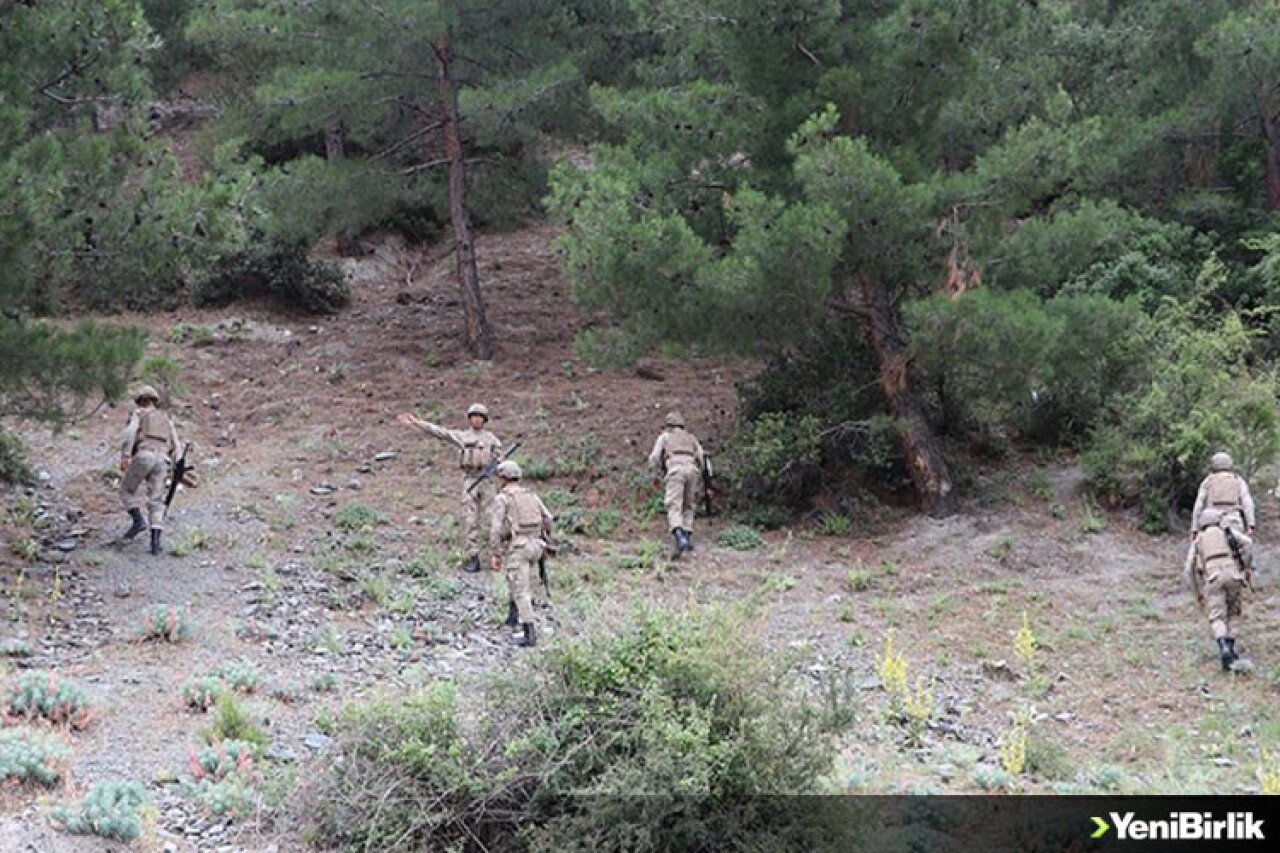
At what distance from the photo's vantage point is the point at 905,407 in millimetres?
18594

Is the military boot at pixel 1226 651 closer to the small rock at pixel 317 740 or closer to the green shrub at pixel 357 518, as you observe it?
the small rock at pixel 317 740

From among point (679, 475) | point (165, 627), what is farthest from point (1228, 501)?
point (165, 627)

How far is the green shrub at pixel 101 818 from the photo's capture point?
7.77 meters

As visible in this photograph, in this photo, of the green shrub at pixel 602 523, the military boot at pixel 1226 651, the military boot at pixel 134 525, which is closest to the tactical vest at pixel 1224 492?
the military boot at pixel 1226 651

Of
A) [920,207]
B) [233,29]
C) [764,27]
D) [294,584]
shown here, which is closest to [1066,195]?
[920,207]

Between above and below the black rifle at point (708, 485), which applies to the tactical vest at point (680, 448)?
above

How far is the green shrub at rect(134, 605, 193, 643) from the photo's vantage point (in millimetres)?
12297

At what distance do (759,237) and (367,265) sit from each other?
50.6 feet

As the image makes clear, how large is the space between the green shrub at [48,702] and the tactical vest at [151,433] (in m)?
5.51

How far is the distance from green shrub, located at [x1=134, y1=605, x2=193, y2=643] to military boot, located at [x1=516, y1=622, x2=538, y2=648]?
3076mm

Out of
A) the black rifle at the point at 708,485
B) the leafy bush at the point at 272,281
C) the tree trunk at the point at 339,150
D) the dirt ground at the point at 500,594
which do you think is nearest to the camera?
the dirt ground at the point at 500,594

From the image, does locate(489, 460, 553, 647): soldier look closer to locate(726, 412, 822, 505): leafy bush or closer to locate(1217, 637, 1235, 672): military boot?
locate(726, 412, 822, 505): leafy bush

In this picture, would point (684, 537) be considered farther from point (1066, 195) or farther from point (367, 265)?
point (367, 265)

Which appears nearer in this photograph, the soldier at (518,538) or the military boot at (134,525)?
the soldier at (518,538)
